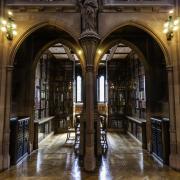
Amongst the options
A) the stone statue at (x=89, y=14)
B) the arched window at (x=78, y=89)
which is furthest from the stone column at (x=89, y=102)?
the arched window at (x=78, y=89)

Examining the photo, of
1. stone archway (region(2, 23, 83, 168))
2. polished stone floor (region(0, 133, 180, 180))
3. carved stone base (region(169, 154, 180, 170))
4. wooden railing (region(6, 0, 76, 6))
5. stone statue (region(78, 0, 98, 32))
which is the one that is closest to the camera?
polished stone floor (region(0, 133, 180, 180))

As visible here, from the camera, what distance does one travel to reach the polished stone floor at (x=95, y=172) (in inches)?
146

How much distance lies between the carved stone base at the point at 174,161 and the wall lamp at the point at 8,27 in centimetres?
457

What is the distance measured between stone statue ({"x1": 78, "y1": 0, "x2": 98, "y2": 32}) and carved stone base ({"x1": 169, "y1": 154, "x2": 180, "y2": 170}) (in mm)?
3379

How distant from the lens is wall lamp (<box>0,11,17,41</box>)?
4.06 metres

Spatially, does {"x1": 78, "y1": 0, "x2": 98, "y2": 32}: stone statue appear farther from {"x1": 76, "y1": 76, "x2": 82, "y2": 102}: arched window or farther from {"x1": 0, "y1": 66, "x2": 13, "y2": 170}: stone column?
{"x1": 76, "y1": 76, "x2": 82, "y2": 102}: arched window

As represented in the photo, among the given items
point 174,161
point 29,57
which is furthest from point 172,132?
point 29,57

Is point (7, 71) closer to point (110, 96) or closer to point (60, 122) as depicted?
point (60, 122)

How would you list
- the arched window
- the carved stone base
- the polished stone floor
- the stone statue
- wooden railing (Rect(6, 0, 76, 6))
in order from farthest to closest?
the arched window, wooden railing (Rect(6, 0, 76, 6)), the stone statue, the carved stone base, the polished stone floor

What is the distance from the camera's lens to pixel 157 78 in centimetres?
577

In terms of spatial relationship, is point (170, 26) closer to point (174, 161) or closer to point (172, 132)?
point (172, 132)

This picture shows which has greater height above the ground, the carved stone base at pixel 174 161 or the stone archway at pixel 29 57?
the stone archway at pixel 29 57

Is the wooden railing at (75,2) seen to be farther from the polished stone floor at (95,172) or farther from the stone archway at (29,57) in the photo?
the polished stone floor at (95,172)

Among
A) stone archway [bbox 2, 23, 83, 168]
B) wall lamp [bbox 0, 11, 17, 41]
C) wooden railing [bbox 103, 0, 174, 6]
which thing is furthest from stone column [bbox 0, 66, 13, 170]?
wooden railing [bbox 103, 0, 174, 6]
